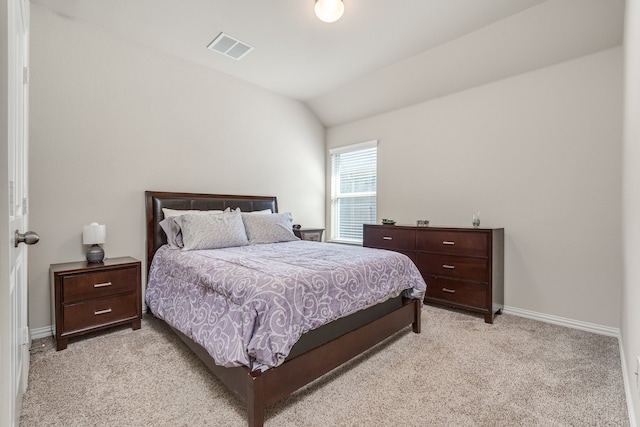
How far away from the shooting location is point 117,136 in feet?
9.37

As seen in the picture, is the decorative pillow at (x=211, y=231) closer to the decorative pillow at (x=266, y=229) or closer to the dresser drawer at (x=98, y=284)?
the decorative pillow at (x=266, y=229)

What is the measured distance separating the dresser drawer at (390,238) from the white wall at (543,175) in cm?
51

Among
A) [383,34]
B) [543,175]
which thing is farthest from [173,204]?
[543,175]

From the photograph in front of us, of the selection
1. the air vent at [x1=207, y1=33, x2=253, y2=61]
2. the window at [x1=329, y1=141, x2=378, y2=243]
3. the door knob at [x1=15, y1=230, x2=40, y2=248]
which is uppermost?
the air vent at [x1=207, y1=33, x2=253, y2=61]

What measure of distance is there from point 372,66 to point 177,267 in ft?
9.79

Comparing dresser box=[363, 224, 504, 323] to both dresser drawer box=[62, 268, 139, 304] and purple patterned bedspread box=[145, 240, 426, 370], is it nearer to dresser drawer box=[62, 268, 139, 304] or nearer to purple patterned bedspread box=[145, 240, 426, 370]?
purple patterned bedspread box=[145, 240, 426, 370]

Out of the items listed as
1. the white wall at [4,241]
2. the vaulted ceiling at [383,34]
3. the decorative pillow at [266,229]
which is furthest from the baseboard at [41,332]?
the vaulted ceiling at [383,34]

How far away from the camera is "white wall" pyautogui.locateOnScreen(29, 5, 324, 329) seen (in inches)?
97.8

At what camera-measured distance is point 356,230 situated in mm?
4660

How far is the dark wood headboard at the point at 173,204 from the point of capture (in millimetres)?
3000

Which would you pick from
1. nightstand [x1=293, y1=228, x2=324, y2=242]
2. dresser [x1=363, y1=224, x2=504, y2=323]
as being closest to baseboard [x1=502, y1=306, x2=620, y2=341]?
dresser [x1=363, y1=224, x2=504, y2=323]

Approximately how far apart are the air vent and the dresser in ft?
8.51

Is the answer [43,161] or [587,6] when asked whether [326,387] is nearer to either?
[43,161]

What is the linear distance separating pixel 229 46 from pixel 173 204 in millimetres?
1740
